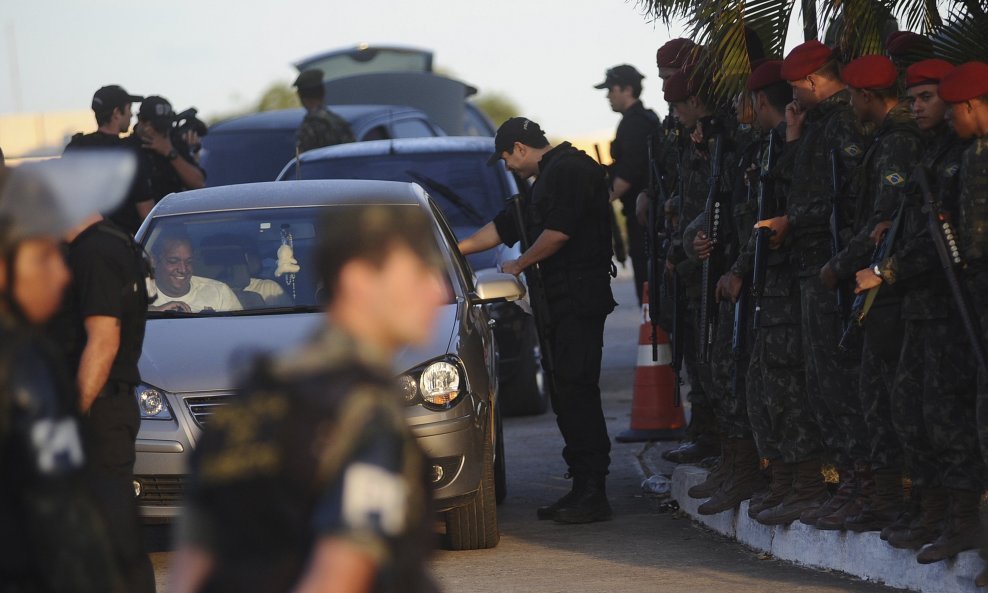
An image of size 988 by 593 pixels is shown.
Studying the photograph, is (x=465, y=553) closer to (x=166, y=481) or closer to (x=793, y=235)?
(x=166, y=481)

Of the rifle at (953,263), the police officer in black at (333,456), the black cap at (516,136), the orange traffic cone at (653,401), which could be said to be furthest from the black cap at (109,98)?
the police officer in black at (333,456)

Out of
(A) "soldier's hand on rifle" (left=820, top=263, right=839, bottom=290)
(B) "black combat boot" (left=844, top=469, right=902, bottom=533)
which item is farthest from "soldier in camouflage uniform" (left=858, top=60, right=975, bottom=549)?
(A) "soldier's hand on rifle" (left=820, top=263, right=839, bottom=290)

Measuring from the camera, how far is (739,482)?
7359 millimetres

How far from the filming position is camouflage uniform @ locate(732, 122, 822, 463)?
6.73m

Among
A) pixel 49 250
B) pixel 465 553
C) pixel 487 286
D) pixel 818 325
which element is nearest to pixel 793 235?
pixel 818 325

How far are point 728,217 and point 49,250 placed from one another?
16.4 feet

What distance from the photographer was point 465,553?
22.9ft

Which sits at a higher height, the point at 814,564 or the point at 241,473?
the point at 241,473

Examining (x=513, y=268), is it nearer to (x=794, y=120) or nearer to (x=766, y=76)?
(x=766, y=76)

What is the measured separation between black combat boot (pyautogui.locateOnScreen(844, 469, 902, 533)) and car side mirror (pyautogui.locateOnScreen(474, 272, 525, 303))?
6.20ft

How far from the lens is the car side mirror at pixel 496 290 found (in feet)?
23.6

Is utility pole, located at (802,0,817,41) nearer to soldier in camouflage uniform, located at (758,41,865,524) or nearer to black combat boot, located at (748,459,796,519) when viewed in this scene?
soldier in camouflage uniform, located at (758,41,865,524)

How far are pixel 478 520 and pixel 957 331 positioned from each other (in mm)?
2363

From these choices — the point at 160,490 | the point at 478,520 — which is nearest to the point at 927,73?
the point at 478,520
